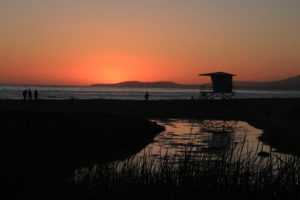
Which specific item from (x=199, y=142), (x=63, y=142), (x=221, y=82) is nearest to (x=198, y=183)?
(x=63, y=142)

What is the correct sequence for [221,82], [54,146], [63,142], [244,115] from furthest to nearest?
[221,82]
[244,115]
[63,142]
[54,146]

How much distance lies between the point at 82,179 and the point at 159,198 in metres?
2.06

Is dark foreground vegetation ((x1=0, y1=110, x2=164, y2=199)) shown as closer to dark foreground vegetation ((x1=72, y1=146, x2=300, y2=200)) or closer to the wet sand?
the wet sand

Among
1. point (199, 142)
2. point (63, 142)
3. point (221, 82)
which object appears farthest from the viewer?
point (221, 82)

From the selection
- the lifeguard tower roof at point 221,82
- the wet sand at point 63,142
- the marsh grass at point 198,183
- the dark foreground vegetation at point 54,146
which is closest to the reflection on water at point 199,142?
the wet sand at point 63,142

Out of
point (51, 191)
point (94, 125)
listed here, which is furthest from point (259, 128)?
point (51, 191)

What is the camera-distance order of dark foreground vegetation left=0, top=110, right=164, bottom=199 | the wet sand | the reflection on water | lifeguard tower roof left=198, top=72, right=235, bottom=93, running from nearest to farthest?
dark foreground vegetation left=0, top=110, right=164, bottom=199, the wet sand, the reflection on water, lifeguard tower roof left=198, top=72, right=235, bottom=93

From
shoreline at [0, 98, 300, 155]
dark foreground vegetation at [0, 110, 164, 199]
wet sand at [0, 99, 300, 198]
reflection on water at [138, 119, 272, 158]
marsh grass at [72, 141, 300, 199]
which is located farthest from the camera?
shoreline at [0, 98, 300, 155]

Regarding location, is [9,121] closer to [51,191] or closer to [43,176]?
[43,176]

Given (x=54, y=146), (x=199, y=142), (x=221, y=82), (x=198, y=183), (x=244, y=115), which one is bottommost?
(x=199, y=142)

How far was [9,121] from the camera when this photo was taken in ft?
54.0

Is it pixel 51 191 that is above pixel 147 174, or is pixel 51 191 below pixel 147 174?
below

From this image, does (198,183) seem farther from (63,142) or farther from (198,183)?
(63,142)

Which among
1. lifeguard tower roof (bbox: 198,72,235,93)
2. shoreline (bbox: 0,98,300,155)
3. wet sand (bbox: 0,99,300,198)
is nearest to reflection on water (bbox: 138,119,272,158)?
wet sand (bbox: 0,99,300,198)
